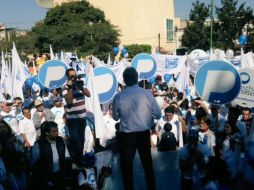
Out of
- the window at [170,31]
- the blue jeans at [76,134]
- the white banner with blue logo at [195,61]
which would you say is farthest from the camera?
the window at [170,31]

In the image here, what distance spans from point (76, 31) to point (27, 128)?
30463 mm

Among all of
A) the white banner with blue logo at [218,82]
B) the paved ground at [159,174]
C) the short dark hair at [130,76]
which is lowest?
the paved ground at [159,174]

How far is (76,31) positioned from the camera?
125 feet

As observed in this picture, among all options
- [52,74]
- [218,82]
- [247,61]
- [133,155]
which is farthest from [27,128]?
[247,61]

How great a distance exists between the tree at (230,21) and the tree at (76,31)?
37.6 ft

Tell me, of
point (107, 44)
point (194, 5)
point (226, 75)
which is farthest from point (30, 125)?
point (107, 44)

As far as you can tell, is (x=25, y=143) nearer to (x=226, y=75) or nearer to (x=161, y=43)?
(x=226, y=75)

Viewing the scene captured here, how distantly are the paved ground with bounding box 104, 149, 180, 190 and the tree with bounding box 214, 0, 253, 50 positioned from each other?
24.2m

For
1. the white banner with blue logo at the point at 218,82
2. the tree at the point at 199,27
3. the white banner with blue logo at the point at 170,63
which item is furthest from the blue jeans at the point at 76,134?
the tree at the point at 199,27

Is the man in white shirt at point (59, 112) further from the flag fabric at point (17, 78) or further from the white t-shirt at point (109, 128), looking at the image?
the flag fabric at point (17, 78)

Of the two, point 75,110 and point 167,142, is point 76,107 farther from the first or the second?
point 167,142

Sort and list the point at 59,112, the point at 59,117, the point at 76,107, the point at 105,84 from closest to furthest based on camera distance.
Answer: the point at 76,107 → the point at 105,84 → the point at 59,117 → the point at 59,112

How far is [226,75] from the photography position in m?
6.70

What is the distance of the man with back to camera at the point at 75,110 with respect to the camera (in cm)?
700
